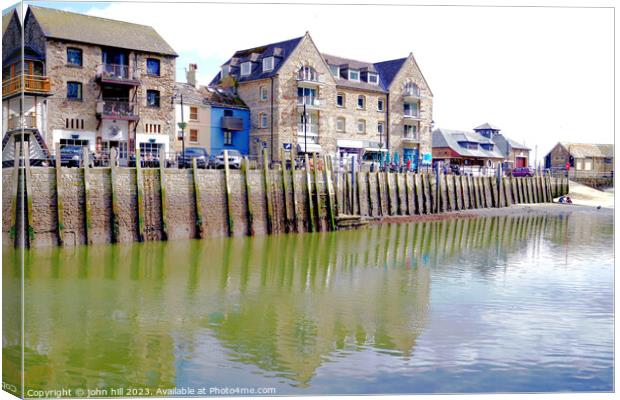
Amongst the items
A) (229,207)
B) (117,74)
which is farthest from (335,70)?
(229,207)

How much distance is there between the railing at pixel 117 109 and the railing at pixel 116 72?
153cm

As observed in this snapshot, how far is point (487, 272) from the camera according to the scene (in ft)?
71.7

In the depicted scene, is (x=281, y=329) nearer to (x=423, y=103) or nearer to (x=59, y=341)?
(x=59, y=341)

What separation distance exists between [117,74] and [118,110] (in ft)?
7.10

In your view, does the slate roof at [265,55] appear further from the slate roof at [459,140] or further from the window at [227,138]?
the slate roof at [459,140]

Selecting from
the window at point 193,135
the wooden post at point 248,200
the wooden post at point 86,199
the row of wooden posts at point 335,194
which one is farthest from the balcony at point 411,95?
the wooden post at point 86,199

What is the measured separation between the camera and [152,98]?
142 ft

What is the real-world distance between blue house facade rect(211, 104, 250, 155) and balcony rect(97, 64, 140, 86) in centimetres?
905

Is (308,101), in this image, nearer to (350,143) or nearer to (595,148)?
(350,143)

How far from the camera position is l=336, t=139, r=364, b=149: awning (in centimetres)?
5684

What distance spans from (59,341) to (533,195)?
5164cm

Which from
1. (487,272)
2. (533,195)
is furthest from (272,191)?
(533,195)

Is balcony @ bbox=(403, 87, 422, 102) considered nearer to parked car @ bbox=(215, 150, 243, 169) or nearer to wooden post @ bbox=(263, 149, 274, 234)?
parked car @ bbox=(215, 150, 243, 169)

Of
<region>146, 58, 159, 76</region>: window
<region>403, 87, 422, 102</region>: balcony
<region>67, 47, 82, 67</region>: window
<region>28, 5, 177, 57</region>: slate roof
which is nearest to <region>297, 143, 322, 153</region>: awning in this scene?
<region>403, 87, 422, 102</region>: balcony
